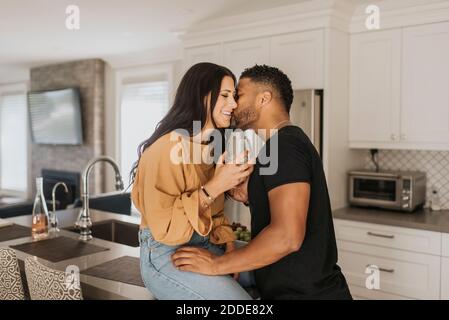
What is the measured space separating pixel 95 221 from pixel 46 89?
4.81 m

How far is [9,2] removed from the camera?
11.5 ft

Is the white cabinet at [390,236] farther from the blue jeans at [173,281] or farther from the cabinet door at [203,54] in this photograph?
the blue jeans at [173,281]

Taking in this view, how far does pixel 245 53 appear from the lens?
3.67 meters

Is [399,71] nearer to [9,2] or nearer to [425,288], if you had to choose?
[425,288]

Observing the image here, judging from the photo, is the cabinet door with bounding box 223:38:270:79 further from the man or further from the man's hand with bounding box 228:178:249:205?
the man's hand with bounding box 228:178:249:205

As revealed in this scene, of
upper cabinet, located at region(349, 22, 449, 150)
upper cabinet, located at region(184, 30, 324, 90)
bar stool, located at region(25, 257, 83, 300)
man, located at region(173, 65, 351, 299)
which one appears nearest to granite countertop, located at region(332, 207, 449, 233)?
upper cabinet, located at region(349, 22, 449, 150)

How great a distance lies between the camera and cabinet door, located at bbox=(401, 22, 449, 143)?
304 cm

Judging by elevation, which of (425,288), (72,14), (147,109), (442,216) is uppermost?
(72,14)

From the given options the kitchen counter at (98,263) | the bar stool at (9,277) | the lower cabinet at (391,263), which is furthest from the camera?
the lower cabinet at (391,263)

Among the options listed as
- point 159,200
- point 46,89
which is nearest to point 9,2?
point 159,200

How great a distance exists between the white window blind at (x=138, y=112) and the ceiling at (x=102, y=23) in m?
0.50

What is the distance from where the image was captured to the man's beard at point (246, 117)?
154 cm

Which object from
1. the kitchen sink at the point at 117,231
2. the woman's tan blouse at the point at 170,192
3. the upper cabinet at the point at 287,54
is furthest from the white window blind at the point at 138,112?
the woman's tan blouse at the point at 170,192

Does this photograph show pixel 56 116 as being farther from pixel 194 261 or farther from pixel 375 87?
pixel 194 261
